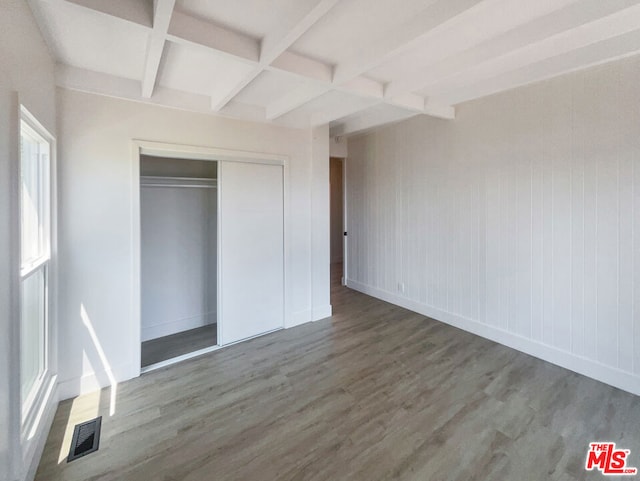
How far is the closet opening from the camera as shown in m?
3.40

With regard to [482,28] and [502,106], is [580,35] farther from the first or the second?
[502,106]

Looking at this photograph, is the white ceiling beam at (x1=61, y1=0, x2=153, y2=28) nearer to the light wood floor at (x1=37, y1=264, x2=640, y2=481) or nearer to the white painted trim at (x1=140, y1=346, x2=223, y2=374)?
the light wood floor at (x1=37, y1=264, x2=640, y2=481)

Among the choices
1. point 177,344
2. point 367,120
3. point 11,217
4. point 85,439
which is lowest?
point 85,439

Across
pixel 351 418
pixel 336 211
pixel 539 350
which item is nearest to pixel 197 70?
pixel 351 418

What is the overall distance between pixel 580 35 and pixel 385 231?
3.08 metres

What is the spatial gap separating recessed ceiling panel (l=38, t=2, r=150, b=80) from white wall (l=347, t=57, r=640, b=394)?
327 cm

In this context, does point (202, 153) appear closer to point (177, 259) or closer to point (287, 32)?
point (177, 259)

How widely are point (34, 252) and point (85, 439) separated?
4.27 feet

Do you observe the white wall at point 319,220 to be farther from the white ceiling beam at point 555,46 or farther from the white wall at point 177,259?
the white ceiling beam at point 555,46

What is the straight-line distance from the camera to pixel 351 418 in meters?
2.15

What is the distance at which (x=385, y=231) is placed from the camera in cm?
471

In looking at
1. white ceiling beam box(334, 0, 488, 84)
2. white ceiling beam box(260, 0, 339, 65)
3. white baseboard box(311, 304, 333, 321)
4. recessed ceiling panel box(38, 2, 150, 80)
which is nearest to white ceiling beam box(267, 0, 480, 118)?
white ceiling beam box(334, 0, 488, 84)

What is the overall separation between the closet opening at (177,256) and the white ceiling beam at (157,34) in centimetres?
139

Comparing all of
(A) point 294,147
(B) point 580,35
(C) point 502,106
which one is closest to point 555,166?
(C) point 502,106
